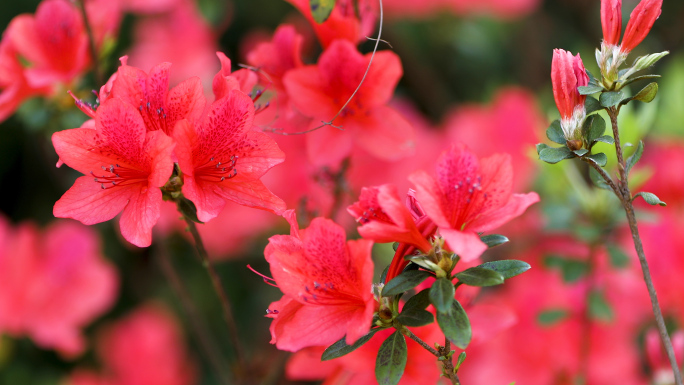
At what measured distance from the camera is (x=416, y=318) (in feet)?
1.89

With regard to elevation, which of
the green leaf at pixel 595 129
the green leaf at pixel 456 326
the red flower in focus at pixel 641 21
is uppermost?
the red flower in focus at pixel 641 21

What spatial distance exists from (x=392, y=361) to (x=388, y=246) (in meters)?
0.73

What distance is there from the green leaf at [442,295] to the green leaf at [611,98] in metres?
0.21

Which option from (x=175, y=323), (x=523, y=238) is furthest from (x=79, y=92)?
(x=523, y=238)

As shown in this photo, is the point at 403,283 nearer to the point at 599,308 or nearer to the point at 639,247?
the point at 639,247

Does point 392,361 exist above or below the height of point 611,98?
below

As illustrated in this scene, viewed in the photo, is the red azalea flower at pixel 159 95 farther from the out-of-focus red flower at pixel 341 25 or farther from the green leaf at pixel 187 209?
the out-of-focus red flower at pixel 341 25

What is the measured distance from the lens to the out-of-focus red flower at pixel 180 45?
1.63 m

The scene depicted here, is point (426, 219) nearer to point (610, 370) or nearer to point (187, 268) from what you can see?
point (610, 370)

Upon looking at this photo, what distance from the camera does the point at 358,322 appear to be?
22.5 inches

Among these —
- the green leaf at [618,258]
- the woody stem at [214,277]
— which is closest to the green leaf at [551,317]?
the green leaf at [618,258]

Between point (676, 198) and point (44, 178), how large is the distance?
159cm

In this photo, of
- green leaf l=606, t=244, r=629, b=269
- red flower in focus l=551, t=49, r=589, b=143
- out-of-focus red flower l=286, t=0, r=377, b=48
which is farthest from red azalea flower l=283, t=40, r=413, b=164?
green leaf l=606, t=244, r=629, b=269

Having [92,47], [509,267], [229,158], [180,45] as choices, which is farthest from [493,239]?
[180,45]
